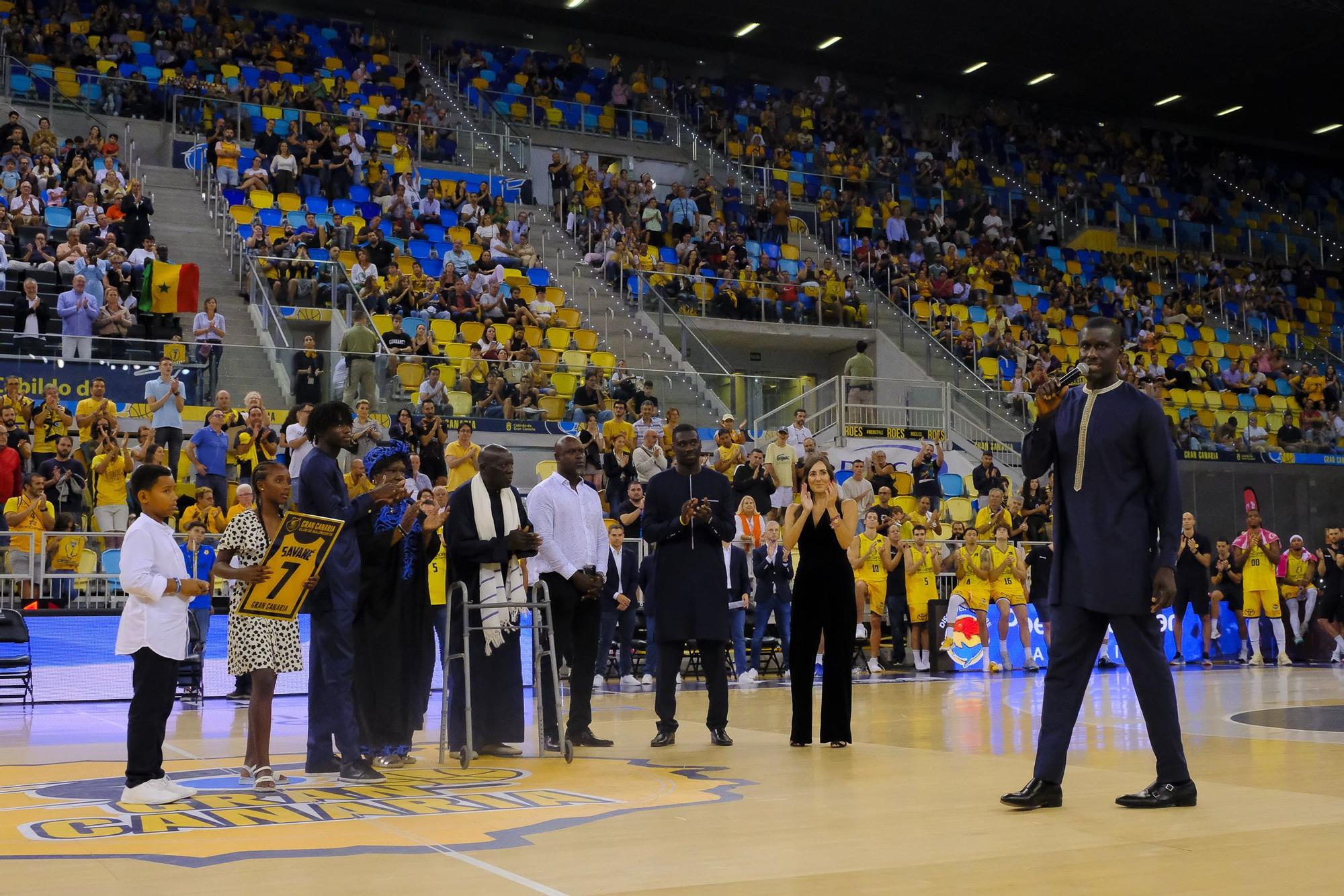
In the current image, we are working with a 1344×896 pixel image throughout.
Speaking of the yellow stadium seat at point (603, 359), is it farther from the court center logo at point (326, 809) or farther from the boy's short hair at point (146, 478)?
the boy's short hair at point (146, 478)

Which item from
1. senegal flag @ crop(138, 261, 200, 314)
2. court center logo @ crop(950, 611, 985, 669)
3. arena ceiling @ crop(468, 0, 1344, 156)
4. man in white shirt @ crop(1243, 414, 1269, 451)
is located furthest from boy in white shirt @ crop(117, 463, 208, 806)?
arena ceiling @ crop(468, 0, 1344, 156)

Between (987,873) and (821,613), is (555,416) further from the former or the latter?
(987,873)

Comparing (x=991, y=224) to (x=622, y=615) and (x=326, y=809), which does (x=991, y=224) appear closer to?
(x=622, y=615)

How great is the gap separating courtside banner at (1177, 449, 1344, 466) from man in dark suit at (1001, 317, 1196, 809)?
2036 cm

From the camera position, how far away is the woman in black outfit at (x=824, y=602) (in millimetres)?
8766

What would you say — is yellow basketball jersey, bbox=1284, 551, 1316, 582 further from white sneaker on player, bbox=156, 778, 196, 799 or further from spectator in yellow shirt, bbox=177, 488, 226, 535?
white sneaker on player, bbox=156, 778, 196, 799

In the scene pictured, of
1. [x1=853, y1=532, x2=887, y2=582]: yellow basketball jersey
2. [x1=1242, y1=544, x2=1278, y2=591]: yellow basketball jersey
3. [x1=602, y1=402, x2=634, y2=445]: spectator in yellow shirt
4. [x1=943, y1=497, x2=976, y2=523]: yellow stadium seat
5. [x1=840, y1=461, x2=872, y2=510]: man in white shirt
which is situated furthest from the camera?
[x1=943, y1=497, x2=976, y2=523]: yellow stadium seat

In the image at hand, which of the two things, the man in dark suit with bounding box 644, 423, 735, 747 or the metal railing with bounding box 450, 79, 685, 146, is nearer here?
the man in dark suit with bounding box 644, 423, 735, 747

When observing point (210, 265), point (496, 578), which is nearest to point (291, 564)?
point (496, 578)

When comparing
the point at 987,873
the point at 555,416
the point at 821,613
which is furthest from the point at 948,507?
the point at 987,873

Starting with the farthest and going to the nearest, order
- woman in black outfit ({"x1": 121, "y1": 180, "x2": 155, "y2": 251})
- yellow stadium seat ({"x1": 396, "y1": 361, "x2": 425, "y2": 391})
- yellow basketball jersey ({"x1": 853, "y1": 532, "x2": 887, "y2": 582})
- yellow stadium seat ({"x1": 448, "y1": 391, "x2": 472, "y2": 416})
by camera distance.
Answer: woman in black outfit ({"x1": 121, "y1": 180, "x2": 155, "y2": 251}) < yellow stadium seat ({"x1": 448, "y1": 391, "x2": 472, "y2": 416}) < yellow stadium seat ({"x1": 396, "y1": 361, "x2": 425, "y2": 391}) < yellow basketball jersey ({"x1": 853, "y1": 532, "x2": 887, "y2": 582})

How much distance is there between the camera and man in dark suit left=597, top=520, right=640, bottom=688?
1455 cm

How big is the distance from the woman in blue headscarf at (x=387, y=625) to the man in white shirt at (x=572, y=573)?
1116 mm

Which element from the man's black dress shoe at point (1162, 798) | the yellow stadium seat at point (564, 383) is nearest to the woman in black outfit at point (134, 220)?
the yellow stadium seat at point (564, 383)
